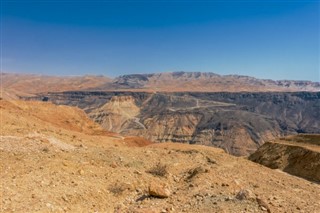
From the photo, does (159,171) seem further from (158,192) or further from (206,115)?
(206,115)

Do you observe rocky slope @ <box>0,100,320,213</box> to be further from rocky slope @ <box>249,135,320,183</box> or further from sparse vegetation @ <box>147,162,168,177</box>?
rocky slope @ <box>249,135,320,183</box>

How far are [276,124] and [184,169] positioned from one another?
12626 cm

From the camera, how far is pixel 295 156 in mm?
24297

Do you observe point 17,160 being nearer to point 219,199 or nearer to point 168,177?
point 168,177

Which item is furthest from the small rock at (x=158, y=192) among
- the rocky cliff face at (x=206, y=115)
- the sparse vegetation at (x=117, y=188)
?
the rocky cliff face at (x=206, y=115)

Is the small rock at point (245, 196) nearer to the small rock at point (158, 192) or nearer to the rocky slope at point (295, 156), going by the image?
the small rock at point (158, 192)

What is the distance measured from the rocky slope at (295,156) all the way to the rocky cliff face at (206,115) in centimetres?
7703

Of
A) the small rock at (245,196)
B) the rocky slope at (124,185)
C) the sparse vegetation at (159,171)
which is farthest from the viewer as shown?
the sparse vegetation at (159,171)

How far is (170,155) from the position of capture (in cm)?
1495

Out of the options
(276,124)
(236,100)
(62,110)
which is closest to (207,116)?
(276,124)

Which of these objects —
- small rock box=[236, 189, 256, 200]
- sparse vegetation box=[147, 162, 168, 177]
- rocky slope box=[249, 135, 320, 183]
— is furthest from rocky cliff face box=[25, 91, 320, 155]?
small rock box=[236, 189, 256, 200]

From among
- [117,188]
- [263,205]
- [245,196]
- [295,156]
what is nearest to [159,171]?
[117,188]

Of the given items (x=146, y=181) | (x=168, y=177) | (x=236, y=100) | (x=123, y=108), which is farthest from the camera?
(x=236, y=100)

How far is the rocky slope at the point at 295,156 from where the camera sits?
22.1m
